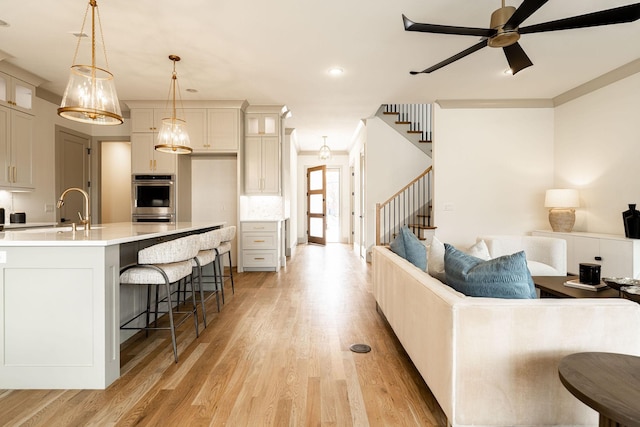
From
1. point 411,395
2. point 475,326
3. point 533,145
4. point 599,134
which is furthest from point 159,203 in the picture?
point 599,134

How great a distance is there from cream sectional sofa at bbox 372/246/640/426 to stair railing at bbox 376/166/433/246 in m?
5.03

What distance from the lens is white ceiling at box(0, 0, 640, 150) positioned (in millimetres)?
3039

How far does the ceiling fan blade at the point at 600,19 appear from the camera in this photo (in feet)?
7.22

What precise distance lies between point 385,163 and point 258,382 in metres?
5.21

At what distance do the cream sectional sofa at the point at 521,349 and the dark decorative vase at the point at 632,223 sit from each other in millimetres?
3176

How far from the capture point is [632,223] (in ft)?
12.7

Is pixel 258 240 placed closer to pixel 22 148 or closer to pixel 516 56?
pixel 22 148

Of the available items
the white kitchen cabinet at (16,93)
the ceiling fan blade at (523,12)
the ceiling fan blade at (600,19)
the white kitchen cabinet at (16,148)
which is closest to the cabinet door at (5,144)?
the white kitchen cabinet at (16,148)

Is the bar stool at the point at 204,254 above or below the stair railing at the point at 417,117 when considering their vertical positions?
below

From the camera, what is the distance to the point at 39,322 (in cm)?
208

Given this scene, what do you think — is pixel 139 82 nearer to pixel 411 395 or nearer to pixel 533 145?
pixel 411 395

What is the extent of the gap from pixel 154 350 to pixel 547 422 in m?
2.60

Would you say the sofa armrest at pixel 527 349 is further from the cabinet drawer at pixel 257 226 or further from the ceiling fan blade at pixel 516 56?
the cabinet drawer at pixel 257 226

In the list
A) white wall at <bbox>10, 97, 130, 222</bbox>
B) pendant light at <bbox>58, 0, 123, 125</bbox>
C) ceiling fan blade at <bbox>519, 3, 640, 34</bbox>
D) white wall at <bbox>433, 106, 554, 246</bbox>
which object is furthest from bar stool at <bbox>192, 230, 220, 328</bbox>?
white wall at <bbox>433, 106, 554, 246</bbox>
